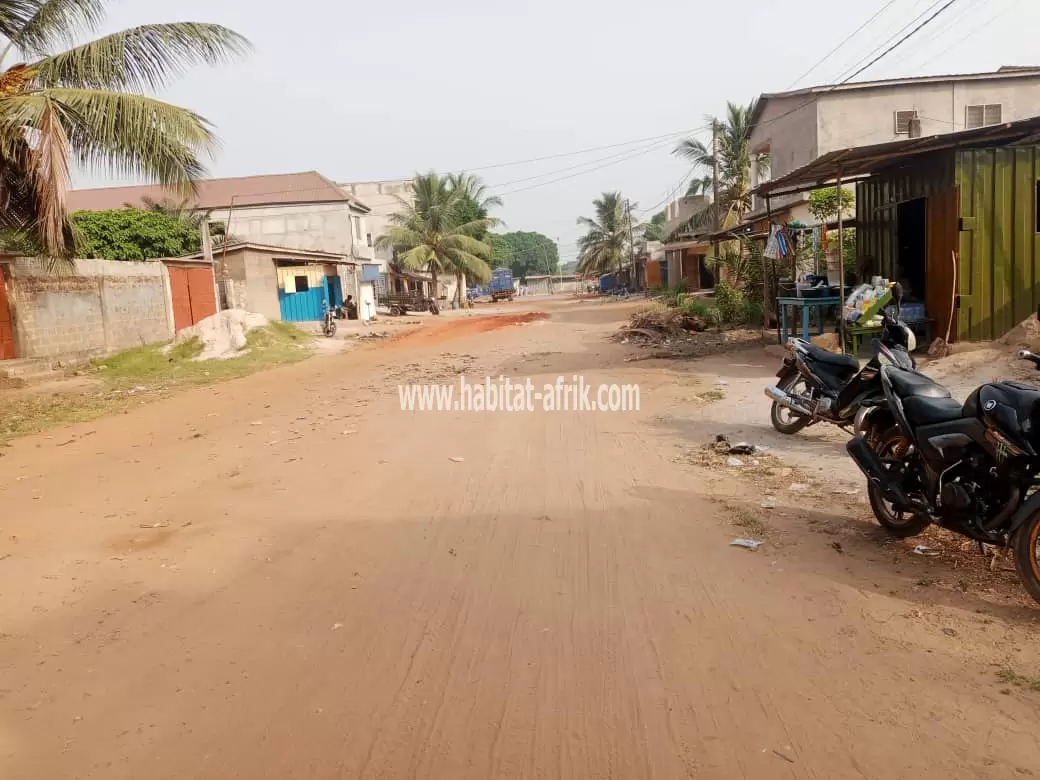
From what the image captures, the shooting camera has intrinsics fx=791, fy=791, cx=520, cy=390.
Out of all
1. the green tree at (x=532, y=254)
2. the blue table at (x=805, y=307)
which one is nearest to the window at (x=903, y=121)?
the blue table at (x=805, y=307)

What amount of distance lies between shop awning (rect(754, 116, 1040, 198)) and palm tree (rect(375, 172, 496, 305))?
32.4 meters

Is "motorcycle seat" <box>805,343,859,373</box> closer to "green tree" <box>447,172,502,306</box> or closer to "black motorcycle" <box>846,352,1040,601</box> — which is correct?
"black motorcycle" <box>846,352,1040,601</box>

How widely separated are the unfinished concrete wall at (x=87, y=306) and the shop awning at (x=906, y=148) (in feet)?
44.5

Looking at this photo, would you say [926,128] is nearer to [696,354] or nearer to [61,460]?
[696,354]

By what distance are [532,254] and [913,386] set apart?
4886 inches

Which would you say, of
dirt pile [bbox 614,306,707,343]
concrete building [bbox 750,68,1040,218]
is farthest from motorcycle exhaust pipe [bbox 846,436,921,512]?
concrete building [bbox 750,68,1040,218]

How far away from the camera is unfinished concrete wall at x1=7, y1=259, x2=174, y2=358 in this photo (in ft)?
48.8

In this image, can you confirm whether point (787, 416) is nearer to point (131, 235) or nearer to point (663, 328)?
point (663, 328)

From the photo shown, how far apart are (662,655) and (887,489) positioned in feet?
6.42

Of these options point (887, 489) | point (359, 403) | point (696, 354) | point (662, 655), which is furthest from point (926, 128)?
point (662, 655)

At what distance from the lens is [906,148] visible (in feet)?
34.3

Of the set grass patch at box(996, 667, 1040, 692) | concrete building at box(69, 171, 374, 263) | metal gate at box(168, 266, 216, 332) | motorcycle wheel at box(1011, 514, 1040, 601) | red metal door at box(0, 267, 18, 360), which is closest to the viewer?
grass patch at box(996, 667, 1040, 692)

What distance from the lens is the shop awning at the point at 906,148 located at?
9867 mm

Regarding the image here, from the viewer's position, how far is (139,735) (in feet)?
9.70
